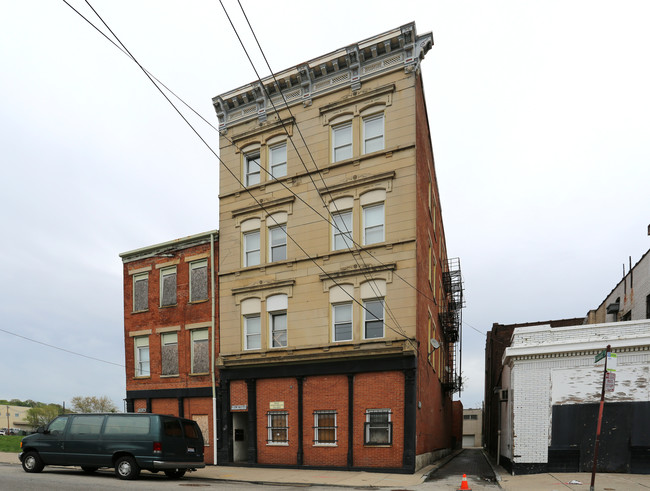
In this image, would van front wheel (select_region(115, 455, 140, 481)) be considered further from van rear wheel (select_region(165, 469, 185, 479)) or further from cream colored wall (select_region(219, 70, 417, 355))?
cream colored wall (select_region(219, 70, 417, 355))

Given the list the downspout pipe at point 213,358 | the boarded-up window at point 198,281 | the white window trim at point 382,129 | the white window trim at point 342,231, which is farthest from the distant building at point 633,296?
the boarded-up window at point 198,281

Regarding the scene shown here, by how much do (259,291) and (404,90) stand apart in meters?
9.64

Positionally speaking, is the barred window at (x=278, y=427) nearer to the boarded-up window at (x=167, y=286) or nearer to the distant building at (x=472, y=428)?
the boarded-up window at (x=167, y=286)

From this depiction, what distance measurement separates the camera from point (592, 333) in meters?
15.3

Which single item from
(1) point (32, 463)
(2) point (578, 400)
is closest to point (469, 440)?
(2) point (578, 400)

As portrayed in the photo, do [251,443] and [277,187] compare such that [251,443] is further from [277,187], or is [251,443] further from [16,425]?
[16,425]

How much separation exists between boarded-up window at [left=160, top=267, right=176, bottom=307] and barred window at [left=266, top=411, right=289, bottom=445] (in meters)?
7.58

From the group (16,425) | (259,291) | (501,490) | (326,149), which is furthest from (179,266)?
(16,425)

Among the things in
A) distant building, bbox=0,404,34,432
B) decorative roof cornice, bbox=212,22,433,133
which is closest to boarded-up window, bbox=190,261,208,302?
decorative roof cornice, bbox=212,22,433,133

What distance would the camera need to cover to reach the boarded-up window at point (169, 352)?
76.1 ft

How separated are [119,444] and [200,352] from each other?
305 inches

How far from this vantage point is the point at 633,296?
21.1 metres

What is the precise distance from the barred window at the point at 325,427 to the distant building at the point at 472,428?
5684cm

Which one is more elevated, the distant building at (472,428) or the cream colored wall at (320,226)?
the cream colored wall at (320,226)
